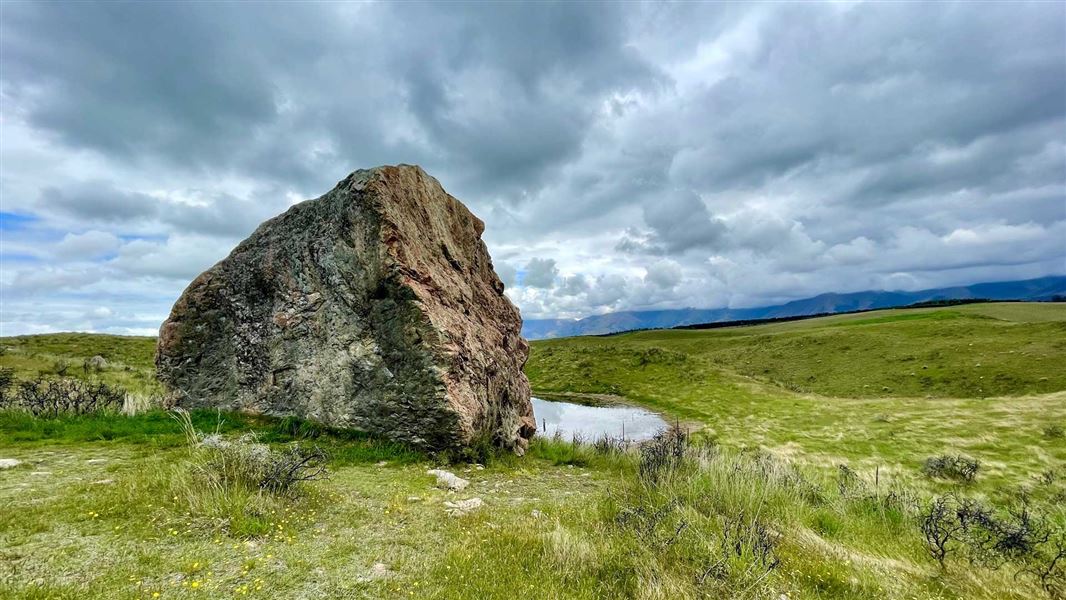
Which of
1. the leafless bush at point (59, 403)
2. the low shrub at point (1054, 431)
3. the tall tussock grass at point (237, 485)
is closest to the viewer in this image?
the tall tussock grass at point (237, 485)

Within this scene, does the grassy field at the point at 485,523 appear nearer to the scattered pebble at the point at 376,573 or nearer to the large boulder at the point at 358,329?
the scattered pebble at the point at 376,573

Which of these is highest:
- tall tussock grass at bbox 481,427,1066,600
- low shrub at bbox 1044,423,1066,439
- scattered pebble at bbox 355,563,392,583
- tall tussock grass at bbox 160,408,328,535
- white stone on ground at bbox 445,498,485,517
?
tall tussock grass at bbox 160,408,328,535

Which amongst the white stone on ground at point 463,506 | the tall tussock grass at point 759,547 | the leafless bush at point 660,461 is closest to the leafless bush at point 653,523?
the tall tussock grass at point 759,547

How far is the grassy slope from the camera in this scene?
61.1ft

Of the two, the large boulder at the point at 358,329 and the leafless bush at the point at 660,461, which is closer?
the leafless bush at the point at 660,461

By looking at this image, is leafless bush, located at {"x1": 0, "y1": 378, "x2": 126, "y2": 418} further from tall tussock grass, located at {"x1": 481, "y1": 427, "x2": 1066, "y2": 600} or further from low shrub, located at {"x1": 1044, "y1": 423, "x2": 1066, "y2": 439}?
low shrub, located at {"x1": 1044, "y1": 423, "x2": 1066, "y2": 439}

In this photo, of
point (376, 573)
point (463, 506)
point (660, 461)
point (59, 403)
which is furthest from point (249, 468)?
point (59, 403)

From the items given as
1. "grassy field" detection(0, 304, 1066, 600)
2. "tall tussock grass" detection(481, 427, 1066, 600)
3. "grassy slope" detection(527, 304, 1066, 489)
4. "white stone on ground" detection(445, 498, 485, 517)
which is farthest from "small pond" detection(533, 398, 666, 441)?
"white stone on ground" detection(445, 498, 485, 517)

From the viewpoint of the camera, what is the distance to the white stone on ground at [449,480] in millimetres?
9383

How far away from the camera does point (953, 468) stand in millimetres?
15344

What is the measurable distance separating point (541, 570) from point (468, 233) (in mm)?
12992

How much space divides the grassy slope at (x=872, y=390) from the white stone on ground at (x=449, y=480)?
14.8 metres

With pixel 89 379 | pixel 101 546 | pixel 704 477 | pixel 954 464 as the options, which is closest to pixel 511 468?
pixel 704 477

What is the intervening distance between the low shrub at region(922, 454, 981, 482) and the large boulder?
1364cm
